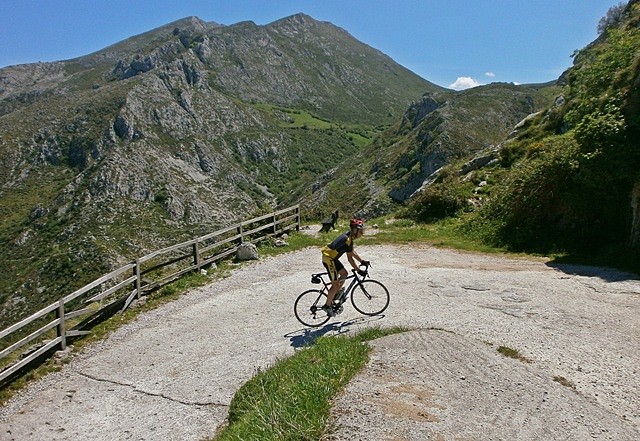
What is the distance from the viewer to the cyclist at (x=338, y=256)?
9.84 meters

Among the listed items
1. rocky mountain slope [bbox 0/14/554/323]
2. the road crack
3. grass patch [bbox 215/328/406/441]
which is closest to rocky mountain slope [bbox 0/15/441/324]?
rocky mountain slope [bbox 0/14/554/323]

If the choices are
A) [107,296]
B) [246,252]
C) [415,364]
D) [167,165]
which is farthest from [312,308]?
[167,165]

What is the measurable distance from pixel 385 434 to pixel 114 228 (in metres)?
106

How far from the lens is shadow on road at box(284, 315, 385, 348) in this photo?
9.60 metres

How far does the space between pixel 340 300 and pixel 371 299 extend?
1043 mm

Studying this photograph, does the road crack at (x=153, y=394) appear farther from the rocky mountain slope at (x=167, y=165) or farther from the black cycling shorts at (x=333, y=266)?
the rocky mountain slope at (x=167, y=165)

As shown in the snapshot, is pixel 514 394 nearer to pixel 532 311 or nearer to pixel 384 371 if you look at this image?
pixel 384 371

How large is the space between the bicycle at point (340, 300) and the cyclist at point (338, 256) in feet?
0.48

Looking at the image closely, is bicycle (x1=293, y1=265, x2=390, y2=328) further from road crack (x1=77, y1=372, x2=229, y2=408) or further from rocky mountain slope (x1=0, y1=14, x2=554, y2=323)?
rocky mountain slope (x1=0, y1=14, x2=554, y2=323)

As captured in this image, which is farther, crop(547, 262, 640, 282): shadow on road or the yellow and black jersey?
crop(547, 262, 640, 282): shadow on road

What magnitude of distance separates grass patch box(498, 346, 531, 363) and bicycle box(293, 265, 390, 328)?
3.12 metres

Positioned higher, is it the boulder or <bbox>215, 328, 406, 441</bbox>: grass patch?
the boulder

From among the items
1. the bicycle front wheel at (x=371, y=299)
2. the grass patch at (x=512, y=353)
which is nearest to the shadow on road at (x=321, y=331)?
the bicycle front wheel at (x=371, y=299)

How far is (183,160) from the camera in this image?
468 ft
